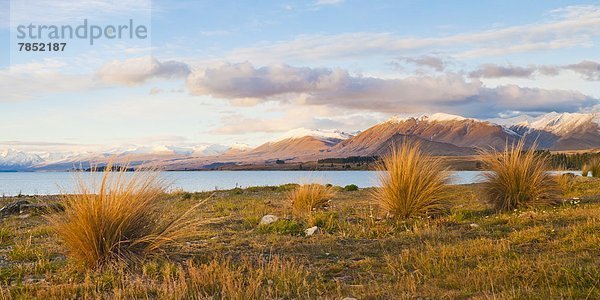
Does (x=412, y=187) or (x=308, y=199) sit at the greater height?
(x=412, y=187)

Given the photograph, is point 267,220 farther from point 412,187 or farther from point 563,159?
point 563,159

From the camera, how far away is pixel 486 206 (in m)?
14.2

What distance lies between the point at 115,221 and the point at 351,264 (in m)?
3.38

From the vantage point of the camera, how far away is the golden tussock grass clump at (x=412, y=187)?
470 inches

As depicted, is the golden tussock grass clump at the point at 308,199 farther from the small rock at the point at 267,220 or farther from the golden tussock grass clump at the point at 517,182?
the golden tussock grass clump at the point at 517,182

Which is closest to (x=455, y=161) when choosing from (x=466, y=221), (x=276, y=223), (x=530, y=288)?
(x=466, y=221)

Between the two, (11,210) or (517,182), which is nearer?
(517,182)

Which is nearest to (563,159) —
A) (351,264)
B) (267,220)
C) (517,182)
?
(517,182)

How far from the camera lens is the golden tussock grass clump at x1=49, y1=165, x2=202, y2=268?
23.9ft

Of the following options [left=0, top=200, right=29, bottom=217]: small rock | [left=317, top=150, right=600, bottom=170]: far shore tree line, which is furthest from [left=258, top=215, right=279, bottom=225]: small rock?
[left=0, top=200, right=29, bottom=217]: small rock

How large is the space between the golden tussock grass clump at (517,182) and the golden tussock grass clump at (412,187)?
1507 millimetres

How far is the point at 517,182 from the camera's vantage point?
12875 mm

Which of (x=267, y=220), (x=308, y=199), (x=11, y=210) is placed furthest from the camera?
(x=11, y=210)

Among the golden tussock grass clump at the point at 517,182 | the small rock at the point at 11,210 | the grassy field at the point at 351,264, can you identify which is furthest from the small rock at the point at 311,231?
the small rock at the point at 11,210
